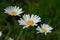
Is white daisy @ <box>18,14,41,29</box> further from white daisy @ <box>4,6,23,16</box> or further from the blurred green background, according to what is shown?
the blurred green background

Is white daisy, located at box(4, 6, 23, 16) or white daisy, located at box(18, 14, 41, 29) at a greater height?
white daisy, located at box(4, 6, 23, 16)

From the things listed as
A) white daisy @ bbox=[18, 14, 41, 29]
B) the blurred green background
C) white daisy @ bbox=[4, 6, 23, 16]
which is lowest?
white daisy @ bbox=[18, 14, 41, 29]

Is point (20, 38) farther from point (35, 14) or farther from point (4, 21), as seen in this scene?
point (4, 21)

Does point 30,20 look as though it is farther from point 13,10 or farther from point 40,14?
point 40,14

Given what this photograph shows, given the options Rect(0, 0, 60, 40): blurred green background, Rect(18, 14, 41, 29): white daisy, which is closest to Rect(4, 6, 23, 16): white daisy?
Rect(18, 14, 41, 29): white daisy

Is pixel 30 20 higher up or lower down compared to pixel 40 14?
lower down

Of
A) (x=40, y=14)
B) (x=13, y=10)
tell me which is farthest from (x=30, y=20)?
(x=40, y=14)

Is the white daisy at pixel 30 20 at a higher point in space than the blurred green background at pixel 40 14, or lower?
lower

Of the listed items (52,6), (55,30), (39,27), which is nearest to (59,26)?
(55,30)

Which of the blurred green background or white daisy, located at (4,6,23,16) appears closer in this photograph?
white daisy, located at (4,6,23,16)

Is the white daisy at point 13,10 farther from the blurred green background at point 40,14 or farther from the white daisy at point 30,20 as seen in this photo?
the blurred green background at point 40,14

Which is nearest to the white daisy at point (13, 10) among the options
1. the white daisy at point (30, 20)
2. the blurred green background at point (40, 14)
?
the white daisy at point (30, 20)

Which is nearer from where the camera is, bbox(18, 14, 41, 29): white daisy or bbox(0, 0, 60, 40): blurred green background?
bbox(18, 14, 41, 29): white daisy
